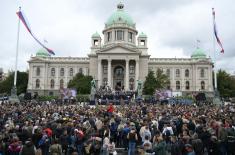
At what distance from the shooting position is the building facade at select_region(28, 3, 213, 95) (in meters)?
88.1

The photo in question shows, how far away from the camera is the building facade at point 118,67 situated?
8812cm

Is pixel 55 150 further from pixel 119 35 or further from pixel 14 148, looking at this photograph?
pixel 119 35

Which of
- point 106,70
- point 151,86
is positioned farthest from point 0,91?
point 151,86

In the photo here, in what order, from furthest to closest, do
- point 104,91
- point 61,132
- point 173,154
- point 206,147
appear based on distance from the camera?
1. point 104,91
2. point 61,132
3. point 206,147
4. point 173,154

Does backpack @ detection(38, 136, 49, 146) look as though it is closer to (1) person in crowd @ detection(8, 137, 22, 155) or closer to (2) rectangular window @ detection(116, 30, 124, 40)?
(1) person in crowd @ detection(8, 137, 22, 155)

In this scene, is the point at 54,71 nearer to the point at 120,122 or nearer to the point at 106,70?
the point at 106,70

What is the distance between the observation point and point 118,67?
89688 mm

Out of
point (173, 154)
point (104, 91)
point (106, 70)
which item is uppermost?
point (106, 70)

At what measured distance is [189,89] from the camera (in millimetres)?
91688

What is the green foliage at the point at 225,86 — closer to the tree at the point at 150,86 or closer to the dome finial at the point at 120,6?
the tree at the point at 150,86

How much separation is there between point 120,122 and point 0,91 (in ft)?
319

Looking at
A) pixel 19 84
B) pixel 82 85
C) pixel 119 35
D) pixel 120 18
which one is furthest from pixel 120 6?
pixel 19 84

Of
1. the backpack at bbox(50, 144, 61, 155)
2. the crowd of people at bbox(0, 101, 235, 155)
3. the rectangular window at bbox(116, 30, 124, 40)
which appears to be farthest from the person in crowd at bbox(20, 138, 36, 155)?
the rectangular window at bbox(116, 30, 124, 40)

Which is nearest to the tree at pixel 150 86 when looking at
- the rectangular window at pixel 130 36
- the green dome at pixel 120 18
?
the rectangular window at pixel 130 36
